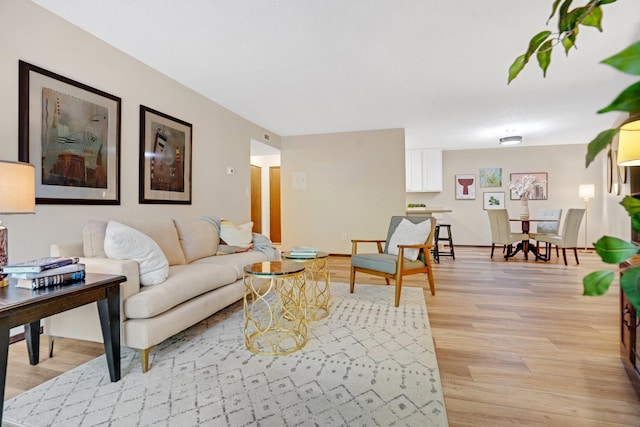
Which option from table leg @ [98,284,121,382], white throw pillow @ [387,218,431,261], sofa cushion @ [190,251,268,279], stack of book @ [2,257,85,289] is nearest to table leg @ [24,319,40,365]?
stack of book @ [2,257,85,289]

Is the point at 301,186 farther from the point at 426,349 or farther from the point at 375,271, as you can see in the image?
the point at 426,349

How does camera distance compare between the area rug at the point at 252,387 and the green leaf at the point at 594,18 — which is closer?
the green leaf at the point at 594,18

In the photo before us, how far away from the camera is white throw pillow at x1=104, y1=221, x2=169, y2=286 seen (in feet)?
6.48

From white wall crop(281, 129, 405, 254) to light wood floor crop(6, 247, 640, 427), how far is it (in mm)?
2367

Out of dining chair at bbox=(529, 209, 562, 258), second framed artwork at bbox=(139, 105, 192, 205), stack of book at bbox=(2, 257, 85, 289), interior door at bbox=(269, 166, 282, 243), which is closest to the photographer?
stack of book at bbox=(2, 257, 85, 289)

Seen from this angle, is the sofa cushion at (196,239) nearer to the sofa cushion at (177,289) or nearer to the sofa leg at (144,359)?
the sofa cushion at (177,289)

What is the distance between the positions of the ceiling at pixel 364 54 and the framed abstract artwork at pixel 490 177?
90.9 inches

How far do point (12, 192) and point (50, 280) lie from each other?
0.48 metres

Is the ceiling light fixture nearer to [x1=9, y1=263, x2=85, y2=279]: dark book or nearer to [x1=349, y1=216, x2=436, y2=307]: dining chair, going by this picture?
[x1=349, y1=216, x2=436, y2=307]: dining chair

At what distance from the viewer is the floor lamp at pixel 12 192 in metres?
1.53

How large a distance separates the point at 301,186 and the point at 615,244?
18.7 ft

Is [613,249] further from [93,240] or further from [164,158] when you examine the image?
[164,158]

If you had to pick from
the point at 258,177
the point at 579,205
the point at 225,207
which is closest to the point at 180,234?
the point at 225,207

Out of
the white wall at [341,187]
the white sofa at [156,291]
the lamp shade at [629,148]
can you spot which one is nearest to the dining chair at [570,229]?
the white wall at [341,187]
